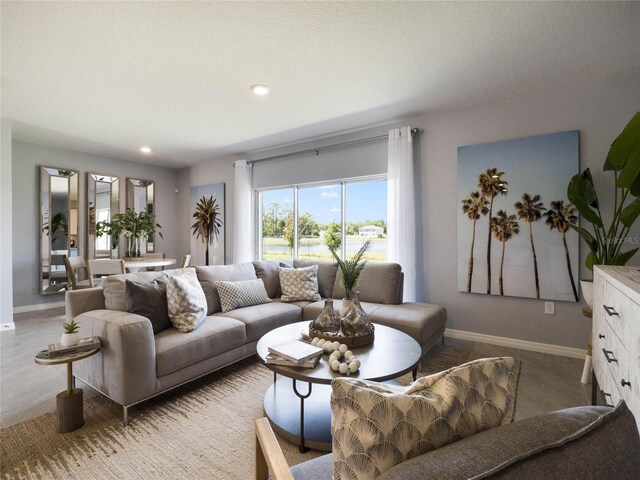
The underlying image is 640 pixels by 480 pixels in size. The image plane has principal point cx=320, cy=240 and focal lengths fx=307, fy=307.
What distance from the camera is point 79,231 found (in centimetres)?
520

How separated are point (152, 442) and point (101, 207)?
16.6 ft

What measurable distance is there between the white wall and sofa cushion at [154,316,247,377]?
3095mm

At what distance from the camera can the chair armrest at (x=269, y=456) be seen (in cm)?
85

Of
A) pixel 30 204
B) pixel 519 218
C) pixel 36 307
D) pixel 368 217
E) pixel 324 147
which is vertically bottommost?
pixel 36 307

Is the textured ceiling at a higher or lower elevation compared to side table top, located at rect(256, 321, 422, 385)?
higher

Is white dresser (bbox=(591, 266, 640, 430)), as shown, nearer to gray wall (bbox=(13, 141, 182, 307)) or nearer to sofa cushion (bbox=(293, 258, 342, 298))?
sofa cushion (bbox=(293, 258, 342, 298))

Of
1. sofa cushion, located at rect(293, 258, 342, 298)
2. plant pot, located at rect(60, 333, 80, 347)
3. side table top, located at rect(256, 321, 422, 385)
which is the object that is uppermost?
sofa cushion, located at rect(293, 258, 342, 298)

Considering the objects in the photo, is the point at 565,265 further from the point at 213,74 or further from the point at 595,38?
the point at 213,74

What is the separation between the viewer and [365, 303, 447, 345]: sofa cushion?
8.59 feet

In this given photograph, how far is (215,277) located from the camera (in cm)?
317

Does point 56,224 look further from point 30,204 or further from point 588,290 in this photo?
point 588,290

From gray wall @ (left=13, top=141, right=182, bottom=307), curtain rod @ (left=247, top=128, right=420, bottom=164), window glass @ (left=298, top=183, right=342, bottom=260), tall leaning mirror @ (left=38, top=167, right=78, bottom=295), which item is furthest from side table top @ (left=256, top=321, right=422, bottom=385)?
gray wall @ (left=13, top=141, right=182, bottom=307)

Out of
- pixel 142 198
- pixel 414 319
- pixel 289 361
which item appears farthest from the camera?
pixel 142 198

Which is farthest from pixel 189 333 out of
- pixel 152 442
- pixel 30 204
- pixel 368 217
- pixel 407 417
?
pixel 30 204
